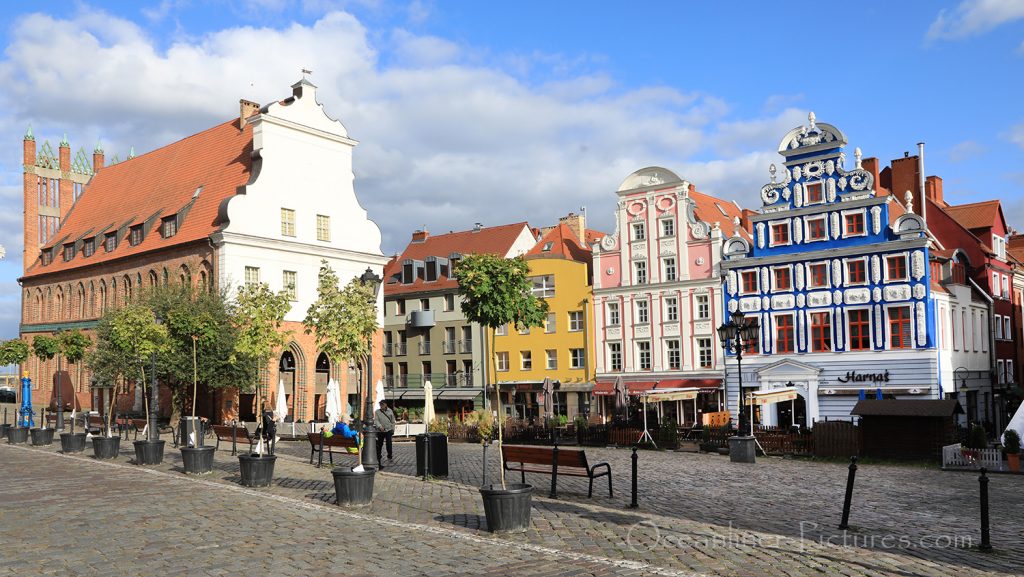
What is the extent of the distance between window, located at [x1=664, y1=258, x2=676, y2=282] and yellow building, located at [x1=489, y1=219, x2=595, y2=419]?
17.1ft

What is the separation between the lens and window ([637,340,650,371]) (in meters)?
50.2

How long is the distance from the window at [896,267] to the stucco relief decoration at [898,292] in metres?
0.38

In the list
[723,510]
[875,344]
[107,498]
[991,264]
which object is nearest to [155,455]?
[107,498]

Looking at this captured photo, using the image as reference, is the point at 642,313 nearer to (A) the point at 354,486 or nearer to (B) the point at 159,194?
(B) the point at 159,194

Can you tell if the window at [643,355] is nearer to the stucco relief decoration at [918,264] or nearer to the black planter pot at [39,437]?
the stucco relief decoration at [918,264]

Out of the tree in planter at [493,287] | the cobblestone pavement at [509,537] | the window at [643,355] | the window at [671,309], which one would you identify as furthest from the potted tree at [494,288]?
the window at [643,355]

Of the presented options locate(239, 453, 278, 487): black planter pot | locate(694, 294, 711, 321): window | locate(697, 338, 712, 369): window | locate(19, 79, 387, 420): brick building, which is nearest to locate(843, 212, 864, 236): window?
locate(694, 294, 711, 321): window

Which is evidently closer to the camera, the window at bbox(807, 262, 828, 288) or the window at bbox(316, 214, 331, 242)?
the window at bbox(807, 262, 828, 288)

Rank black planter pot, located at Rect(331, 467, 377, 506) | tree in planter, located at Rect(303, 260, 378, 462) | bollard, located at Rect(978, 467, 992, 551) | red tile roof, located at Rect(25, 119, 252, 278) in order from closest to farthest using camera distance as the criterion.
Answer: bollard, located at Rect(978, 467, 992, 551)
black planter pot, located at Rect(331, 467, 377, 506)
tree in planter, located at Rect(303, 260, 378, 462)
red tile roof, located at Rect(25, 119, 252, 278)

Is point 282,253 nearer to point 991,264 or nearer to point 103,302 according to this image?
point 103,302

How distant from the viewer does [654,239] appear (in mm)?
50000

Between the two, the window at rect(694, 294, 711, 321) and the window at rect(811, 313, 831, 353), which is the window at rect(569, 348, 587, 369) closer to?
the window at rect(694, 294, 711, 321)

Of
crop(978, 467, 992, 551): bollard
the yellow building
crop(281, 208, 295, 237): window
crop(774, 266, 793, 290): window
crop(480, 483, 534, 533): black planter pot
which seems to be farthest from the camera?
the yellow building

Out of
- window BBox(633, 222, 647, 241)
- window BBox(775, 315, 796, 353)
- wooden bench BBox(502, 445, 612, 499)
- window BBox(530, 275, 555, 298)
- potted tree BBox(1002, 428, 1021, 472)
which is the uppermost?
window BBox(633, 222, 647, 241)
